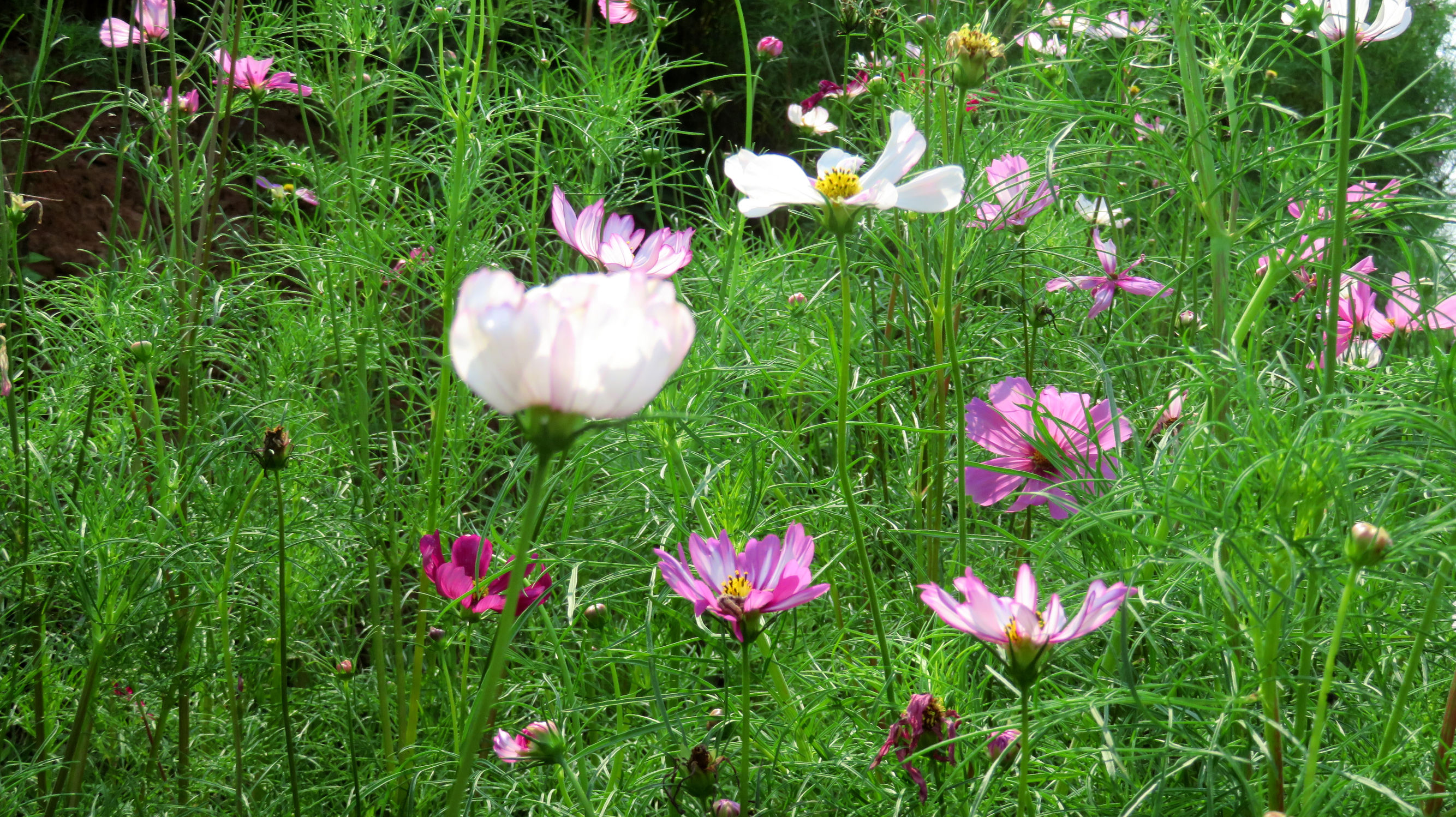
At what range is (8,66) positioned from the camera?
2033 mm

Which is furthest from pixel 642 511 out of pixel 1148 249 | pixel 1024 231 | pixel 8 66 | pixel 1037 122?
pixel 8 66

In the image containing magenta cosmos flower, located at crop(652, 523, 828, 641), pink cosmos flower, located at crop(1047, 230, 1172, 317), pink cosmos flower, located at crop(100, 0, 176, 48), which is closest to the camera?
magenta cosmos flower, located at crop(652, 523, 828, 641)

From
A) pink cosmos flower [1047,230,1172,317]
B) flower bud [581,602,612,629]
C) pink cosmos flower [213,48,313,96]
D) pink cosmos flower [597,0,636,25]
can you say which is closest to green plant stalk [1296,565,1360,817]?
flower bud [581,602,612,629]

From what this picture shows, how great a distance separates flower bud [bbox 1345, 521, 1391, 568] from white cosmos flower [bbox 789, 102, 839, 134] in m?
1.04

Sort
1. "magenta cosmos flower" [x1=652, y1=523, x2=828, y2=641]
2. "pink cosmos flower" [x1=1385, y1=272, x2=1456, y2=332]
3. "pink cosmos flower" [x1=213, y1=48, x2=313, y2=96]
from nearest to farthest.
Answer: "magenta cosmos flower" [x1=652, y1=523, x2=828, y2=641]
"pink cosmos flower" [x1=1385, y1=272, x2=1456, y2=332]
"pink cosmos flower" [x1=213, y1=48, x2=313, y2=96]

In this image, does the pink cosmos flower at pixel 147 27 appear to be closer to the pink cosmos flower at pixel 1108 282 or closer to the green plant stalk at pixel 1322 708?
the pink cosmos flower at pixel 1108 282

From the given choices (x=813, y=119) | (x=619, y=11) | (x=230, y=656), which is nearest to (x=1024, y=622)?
(x=230, y=656)

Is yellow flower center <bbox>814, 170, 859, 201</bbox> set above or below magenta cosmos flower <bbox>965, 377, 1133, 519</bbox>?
above

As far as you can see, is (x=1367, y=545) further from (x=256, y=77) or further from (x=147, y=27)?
(x=147, y=27)

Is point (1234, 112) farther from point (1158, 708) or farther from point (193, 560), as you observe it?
point (193, 560)

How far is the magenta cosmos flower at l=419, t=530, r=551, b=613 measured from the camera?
70 cm

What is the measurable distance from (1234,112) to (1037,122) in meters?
0.47

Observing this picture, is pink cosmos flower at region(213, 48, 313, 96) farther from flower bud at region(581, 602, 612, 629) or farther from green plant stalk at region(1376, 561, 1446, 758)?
green plant stalk at region(1376, 561, 1446, 758)

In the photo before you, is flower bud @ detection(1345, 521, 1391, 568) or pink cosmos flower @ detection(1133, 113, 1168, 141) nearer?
flower bud @ detection(1345, 521, 1391, 568)
